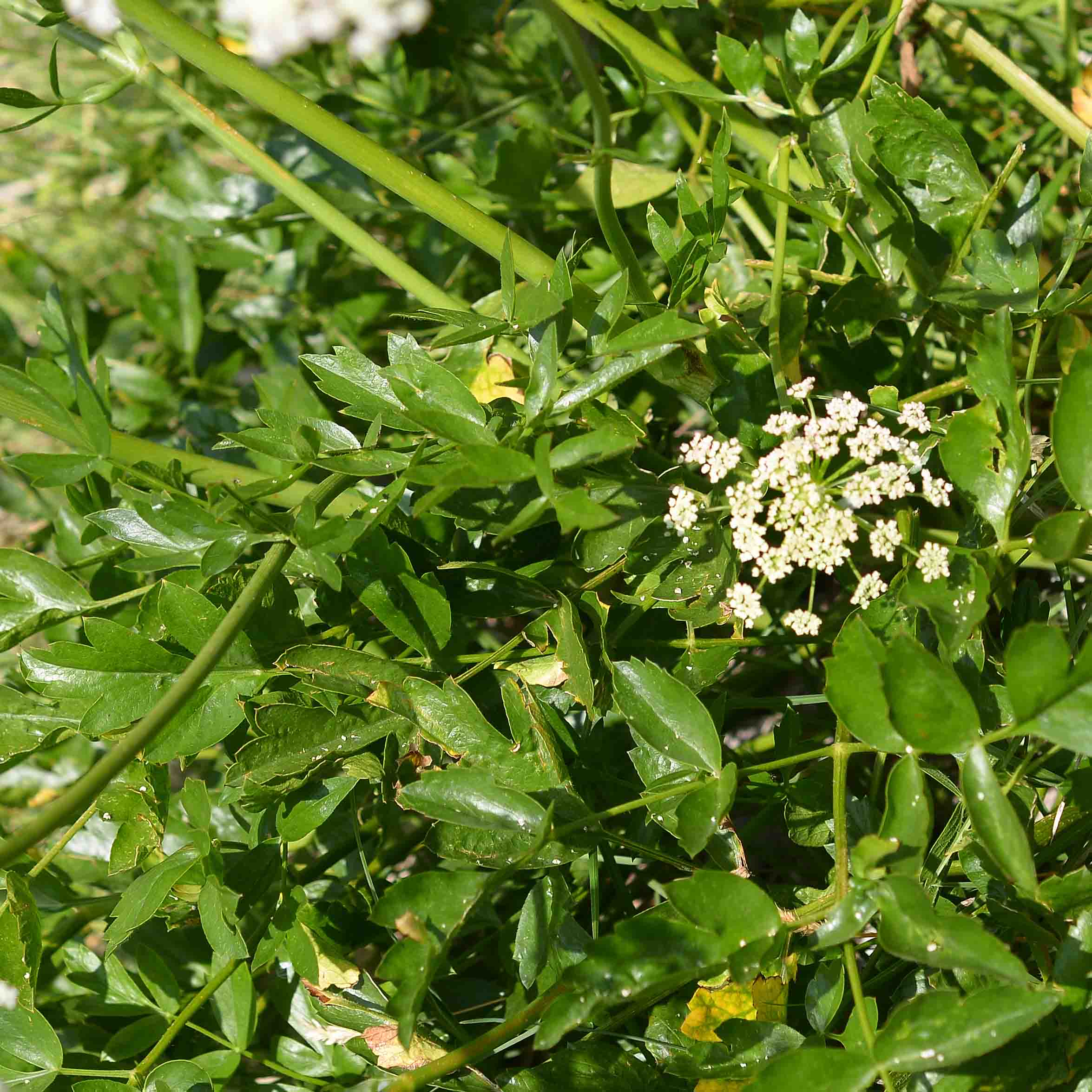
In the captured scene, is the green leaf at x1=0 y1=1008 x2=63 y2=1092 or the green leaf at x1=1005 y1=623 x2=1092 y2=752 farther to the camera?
the green leaf at x1=0 y1=1008 x2=63 y2=1092

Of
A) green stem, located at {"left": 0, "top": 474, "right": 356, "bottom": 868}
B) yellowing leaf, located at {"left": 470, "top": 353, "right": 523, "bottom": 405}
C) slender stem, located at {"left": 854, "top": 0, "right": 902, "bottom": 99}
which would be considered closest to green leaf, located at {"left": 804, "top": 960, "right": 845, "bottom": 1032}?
green stem, located at {"left": 0, "top": 474, "right": 356, "bottom": 868}

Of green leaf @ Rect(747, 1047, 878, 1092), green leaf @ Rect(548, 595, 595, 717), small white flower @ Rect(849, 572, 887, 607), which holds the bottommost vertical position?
green leaf @ Rect(747, 1047, 878, 1092)

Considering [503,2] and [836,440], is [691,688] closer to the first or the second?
[836,440]

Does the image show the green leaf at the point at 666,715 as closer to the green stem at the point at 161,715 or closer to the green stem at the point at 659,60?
the green stem at the point at 161,715

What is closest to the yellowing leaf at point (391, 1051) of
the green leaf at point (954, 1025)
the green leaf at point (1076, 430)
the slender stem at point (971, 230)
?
the green leaf at point (954, 1025)

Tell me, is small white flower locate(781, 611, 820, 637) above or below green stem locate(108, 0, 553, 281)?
below

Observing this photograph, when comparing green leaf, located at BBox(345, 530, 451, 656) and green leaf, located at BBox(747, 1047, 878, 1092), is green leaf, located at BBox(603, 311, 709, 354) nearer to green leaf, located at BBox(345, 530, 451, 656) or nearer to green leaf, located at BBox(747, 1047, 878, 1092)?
green leaf, located at BBox(345, 530, 451, 656)
